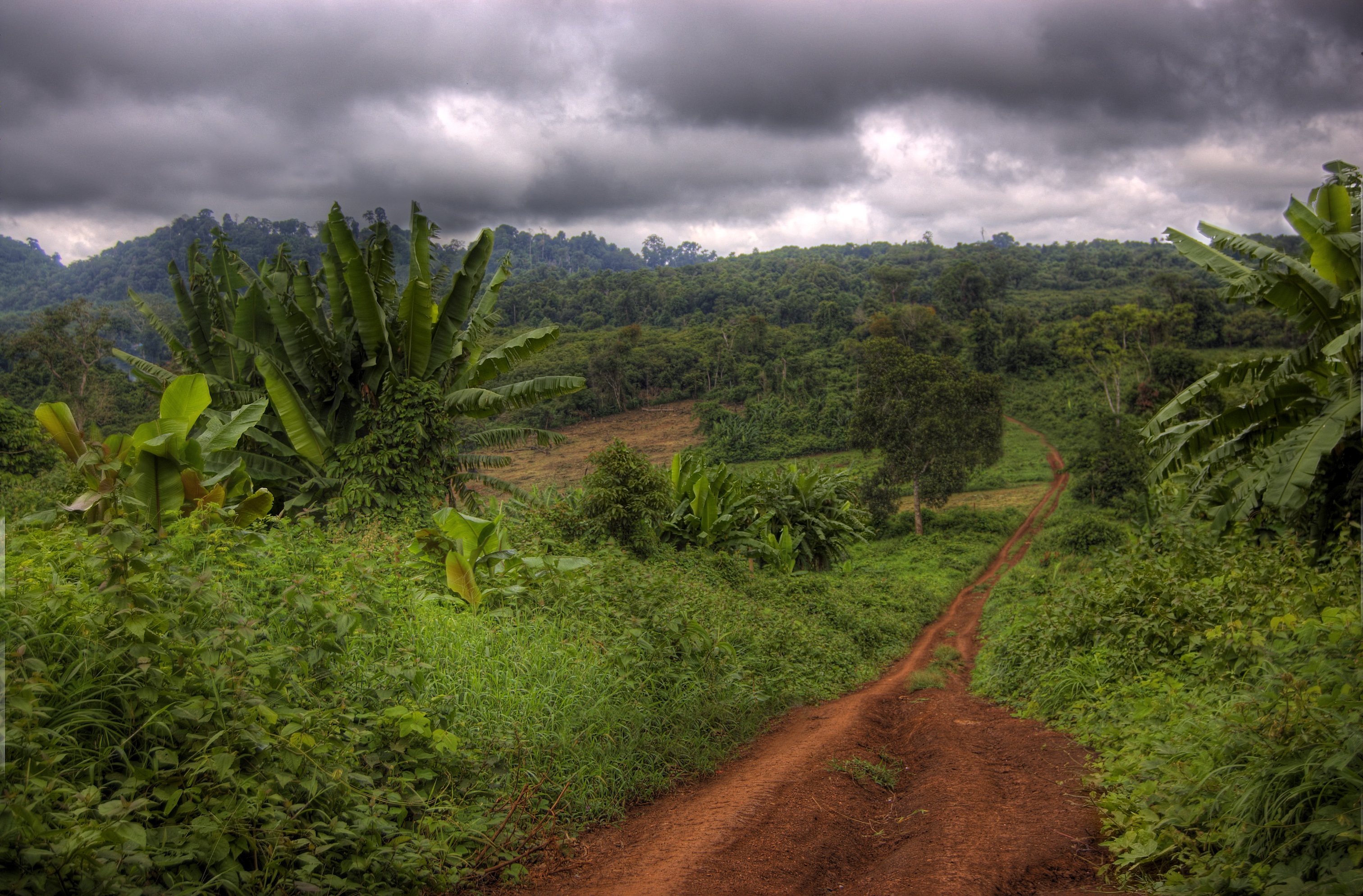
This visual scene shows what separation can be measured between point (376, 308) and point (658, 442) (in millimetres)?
31868

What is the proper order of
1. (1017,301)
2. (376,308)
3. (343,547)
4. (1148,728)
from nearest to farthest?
1. (1148,728)
2. (343,547)
3. (376,308)
4. (1017,301)

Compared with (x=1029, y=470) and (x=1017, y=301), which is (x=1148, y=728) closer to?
(x=1029, y=470)

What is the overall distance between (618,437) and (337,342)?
24029 millimetres

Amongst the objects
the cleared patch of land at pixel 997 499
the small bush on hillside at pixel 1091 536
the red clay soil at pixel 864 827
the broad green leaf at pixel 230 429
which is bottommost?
the cleared patch of land at pixel 997 499

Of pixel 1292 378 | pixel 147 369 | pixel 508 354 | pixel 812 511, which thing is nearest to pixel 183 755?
pixel 508 354

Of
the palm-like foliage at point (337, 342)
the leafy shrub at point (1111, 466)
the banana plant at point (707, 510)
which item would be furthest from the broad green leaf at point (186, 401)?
the leafy shrub at point (1111, 466)

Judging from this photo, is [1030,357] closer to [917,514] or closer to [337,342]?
[917,514]

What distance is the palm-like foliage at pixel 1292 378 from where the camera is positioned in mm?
7129

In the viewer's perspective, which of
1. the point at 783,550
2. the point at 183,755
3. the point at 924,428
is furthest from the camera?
the point at 924,428

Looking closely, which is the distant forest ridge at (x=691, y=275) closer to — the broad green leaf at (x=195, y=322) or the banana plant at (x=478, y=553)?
the broad green leaf at (x=195, y=322)

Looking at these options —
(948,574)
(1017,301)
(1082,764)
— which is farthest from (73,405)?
(1017,301)

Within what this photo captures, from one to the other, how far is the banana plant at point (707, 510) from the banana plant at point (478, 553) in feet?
17.6

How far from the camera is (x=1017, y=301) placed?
255ft

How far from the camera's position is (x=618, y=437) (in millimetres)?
34750
